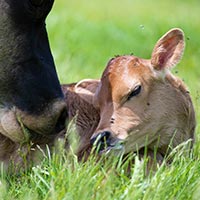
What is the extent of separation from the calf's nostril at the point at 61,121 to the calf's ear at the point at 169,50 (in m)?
0.66

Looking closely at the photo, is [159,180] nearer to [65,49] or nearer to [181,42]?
[181,42]

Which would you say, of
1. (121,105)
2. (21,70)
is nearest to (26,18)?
(21,70)

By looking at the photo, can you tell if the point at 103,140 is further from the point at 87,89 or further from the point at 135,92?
the point at 87,89

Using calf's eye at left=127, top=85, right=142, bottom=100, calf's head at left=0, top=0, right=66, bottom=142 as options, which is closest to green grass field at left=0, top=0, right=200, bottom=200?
calf's head at left=0, top=0, right=66, bottom=142

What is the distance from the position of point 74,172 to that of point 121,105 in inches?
25.1

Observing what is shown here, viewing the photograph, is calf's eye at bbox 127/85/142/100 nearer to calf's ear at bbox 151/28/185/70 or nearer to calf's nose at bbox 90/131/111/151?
calf's ear at bbox 151/28/185/70

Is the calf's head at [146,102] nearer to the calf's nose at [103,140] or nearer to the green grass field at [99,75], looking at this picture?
the calf's nose at [103,140]

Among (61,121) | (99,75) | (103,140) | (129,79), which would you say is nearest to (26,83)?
(61,121)

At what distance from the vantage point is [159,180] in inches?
178

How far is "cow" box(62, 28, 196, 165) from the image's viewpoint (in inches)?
196

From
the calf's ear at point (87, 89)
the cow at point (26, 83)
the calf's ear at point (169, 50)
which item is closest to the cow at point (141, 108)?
the calf's ear at point (169, 50)

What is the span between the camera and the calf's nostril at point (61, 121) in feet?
17.4

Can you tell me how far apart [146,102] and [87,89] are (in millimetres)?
658

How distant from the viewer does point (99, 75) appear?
360 inches
